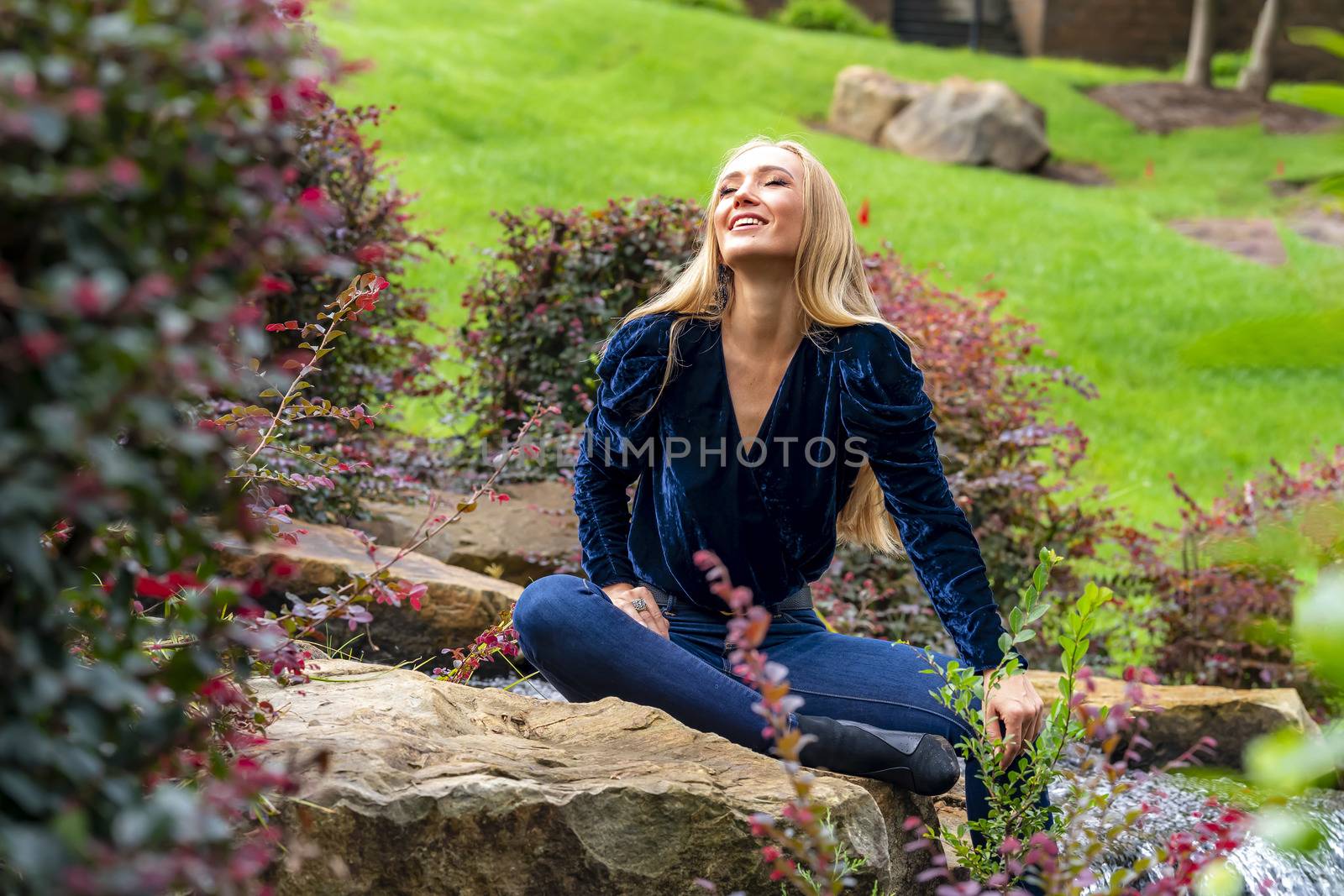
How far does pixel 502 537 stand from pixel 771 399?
6.06 feet

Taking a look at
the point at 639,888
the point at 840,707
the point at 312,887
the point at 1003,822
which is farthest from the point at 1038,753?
the point at 312,887

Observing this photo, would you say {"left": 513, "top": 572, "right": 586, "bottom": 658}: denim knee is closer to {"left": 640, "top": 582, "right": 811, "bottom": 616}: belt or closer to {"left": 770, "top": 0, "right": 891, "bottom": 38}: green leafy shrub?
{"left": 640, "top": 582, "right": 811, "bottom": 616}: belt

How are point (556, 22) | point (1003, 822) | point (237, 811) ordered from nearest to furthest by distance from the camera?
point (237, 811) → point (1003, 822) → point (556, 22)

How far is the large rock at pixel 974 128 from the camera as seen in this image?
15.6 meters

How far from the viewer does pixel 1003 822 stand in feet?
8.38

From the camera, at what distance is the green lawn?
887cm

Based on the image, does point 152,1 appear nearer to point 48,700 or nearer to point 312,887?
point 48,700

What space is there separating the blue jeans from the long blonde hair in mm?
415

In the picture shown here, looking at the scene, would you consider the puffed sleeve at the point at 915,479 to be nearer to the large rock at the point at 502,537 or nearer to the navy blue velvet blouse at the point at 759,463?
the navy blue velvet blouse at the point at 759,463

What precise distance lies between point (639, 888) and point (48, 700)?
147 cm

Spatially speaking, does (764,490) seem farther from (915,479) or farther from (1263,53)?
(1263,53)

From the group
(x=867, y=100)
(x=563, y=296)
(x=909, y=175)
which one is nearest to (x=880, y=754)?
(x=563, y=296)

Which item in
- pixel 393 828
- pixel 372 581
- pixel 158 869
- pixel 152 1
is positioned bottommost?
pixel 393 828

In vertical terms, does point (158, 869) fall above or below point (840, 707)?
above
